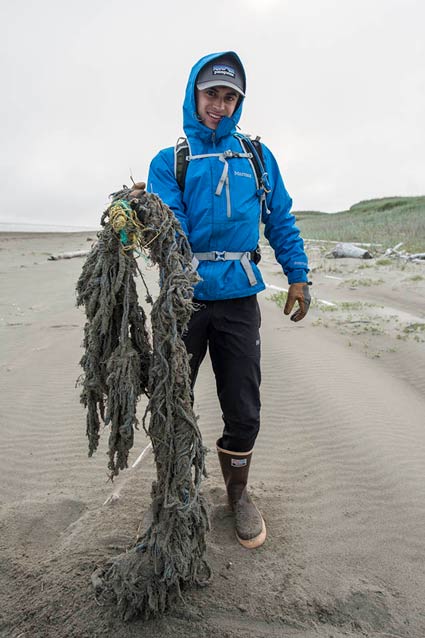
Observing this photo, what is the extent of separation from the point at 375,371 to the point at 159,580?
5.20 meters

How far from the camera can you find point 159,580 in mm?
2539

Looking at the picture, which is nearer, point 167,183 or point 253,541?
point 167,183

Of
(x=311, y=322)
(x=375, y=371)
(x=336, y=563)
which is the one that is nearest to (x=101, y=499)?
(x=336, y=563)

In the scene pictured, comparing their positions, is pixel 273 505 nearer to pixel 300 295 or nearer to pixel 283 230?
pixel 300 295

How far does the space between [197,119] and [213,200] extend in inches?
21.1

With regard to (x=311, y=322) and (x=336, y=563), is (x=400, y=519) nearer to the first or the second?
(x=336, y=563)

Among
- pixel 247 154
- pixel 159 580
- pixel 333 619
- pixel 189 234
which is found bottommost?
pixel 333 619

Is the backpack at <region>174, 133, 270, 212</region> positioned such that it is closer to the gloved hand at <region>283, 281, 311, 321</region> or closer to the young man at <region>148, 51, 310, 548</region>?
the young man at <region>148, 51, 310, 548</region>

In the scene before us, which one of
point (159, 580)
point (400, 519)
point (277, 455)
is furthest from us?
point (277, 455)

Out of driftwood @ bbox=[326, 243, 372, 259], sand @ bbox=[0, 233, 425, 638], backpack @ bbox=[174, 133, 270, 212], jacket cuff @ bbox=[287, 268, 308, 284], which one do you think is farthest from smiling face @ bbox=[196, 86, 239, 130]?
driftwood @ bbox=[326, 243, 372, 259]

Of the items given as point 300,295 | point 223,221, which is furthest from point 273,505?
point 223,221

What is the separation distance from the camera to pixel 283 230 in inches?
135

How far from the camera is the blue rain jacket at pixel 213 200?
2.90m

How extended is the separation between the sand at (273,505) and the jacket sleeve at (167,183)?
6.53 feet
